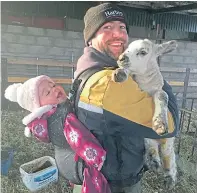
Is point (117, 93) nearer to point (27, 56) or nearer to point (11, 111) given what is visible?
point (11, 111)

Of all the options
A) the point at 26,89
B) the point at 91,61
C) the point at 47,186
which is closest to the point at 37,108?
the point at 26,89

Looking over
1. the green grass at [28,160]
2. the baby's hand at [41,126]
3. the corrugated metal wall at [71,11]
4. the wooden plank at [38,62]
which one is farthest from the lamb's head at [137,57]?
the wooden plank at [38,62]

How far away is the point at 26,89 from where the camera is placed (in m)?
1.72

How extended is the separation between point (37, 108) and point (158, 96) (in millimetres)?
677

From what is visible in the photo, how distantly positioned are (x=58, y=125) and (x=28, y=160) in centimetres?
287

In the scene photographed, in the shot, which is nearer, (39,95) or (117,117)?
(117,117)

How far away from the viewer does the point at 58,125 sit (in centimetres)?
154

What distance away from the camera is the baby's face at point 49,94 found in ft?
5.60

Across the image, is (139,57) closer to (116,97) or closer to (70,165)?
(116,97)

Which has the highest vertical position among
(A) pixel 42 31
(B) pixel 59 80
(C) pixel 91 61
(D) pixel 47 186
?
(A) pixel 42 31

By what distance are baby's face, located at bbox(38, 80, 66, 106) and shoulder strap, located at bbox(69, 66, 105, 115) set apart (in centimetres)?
20

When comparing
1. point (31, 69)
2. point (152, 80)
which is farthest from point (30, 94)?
point (31, 69)

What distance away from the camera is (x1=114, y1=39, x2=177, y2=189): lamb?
1.43m

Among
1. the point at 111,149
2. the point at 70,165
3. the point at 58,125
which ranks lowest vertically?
the point at 70,165
